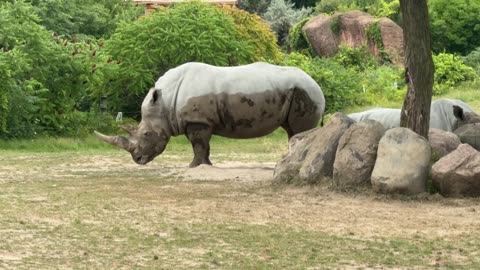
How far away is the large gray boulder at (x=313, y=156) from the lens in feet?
42.3

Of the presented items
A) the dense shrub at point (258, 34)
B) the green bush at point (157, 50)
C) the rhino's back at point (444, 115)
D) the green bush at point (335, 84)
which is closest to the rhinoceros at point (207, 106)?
the rhino's back at point (444, 115)

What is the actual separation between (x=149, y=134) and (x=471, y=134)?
5.19 metres

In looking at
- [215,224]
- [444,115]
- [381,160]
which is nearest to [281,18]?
[444,115]

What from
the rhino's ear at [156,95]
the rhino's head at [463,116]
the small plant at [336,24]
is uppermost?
the small plant at [336,24]

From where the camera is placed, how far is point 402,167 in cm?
1200

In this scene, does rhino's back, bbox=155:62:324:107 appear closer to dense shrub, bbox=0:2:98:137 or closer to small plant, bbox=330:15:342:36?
dense shrub, bbox=0:2:98:137

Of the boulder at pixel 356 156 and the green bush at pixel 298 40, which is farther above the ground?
the green bush at pixel 298 40

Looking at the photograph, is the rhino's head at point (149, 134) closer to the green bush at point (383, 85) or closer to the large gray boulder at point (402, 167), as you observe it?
the large gray boulder at point (402, 167)

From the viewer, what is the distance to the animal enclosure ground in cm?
834

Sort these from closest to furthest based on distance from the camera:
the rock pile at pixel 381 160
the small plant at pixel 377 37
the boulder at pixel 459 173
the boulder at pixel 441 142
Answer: the boulder at pixel 459 173, the rock pile at pixel 381 160, the boulder at pixel 441 142, the small plant at pixel 377 37

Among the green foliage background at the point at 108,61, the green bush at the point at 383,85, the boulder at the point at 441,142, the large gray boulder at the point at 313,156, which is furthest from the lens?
the green bush at the point at 383,85

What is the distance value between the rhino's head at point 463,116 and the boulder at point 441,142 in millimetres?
1360

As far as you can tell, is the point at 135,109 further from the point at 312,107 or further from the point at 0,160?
the point at 312,107

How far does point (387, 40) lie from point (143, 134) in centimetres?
2555
